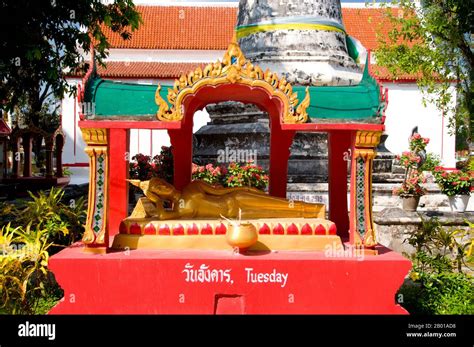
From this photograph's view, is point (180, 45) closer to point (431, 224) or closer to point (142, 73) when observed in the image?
point (142, 73)

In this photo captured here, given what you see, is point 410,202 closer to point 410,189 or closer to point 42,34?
point 410,189

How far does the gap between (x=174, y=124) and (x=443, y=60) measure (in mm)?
12040

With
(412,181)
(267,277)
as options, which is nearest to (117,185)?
(267,277)

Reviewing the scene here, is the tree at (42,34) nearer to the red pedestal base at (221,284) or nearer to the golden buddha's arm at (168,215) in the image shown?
the golden buddha's arm at (168,215)

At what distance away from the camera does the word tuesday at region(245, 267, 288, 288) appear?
194 inches

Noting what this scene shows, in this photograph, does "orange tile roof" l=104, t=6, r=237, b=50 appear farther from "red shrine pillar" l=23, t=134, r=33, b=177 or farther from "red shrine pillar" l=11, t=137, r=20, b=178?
"red shrine pillar" l=11, t=137, r=20, b=178

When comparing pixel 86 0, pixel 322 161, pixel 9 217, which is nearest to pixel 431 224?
pixel 322 161

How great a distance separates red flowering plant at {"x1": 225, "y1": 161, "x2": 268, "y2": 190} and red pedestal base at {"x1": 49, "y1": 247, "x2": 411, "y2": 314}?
4.45 m

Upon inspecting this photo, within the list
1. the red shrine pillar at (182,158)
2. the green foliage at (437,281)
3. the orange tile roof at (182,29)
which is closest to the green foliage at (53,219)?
the red shrine pillar at (182,158)

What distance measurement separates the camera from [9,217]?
7793 millimetres

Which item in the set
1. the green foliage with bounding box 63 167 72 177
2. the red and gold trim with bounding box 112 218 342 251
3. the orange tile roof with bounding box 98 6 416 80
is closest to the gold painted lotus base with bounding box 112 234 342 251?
the red and gold trim with bounding box 112 218 342 251

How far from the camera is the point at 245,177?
9.38m

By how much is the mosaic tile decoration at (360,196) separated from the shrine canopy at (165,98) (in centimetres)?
43

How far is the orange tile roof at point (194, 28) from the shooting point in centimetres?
2778
